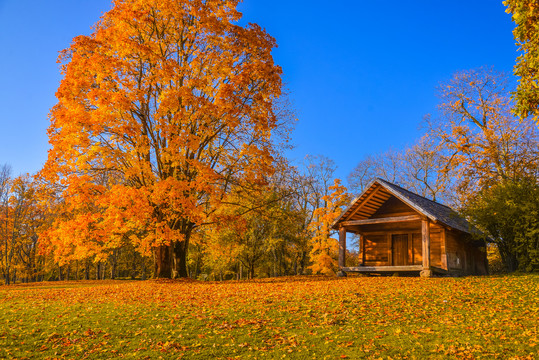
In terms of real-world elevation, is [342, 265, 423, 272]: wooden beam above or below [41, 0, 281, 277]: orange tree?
below

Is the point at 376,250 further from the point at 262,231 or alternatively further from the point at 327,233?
the point at 262,231

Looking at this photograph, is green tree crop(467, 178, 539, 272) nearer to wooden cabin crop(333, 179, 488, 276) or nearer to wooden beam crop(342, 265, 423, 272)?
wooden cabin crop(333, 179, 488, 276)

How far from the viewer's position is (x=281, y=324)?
30.3 ft

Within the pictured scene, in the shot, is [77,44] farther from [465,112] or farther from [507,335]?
[465,112]

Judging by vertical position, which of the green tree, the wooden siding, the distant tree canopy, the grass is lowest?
the grass

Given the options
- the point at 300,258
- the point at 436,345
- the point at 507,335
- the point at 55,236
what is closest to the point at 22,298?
the point at 55,236

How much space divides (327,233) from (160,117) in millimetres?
17825

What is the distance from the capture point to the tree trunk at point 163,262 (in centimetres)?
2033

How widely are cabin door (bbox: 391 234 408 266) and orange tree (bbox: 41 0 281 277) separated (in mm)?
10085

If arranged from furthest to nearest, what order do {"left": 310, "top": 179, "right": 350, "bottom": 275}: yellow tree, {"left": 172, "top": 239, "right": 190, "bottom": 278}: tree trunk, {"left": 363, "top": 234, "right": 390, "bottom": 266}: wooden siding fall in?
{"left": 310, "top": 179, "right": 350, "bottom": 275}: yellow tree < {"left": 363, "top": 234, "right": 390, "bottom": 266}: wooden siding < {"left": 172, "top": 239, "right": 190, "bottom": 278}: tree trunk

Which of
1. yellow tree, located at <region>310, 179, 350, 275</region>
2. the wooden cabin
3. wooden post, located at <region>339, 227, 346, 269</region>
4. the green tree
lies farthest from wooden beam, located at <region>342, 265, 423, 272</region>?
yellow tree, located at <region>310, 179, 350, 275</region>

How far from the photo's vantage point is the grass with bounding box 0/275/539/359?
714 cm

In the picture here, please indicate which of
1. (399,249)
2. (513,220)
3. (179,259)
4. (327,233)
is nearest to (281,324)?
(179,259)

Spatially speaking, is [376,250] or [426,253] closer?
[426,253]
